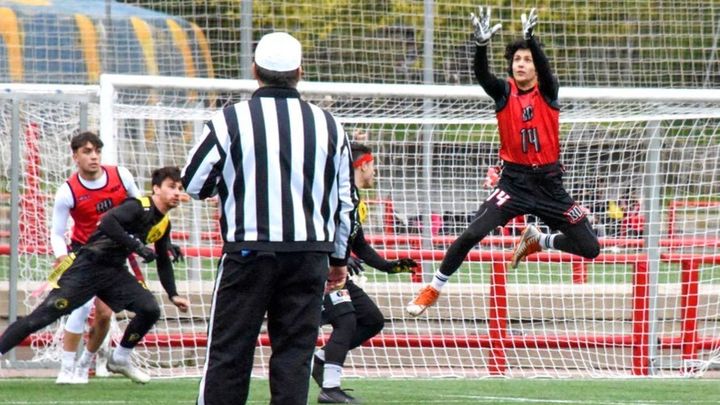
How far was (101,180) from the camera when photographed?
406 inches

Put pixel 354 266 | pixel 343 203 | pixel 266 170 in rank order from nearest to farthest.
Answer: pixel 266 170 < pixel 343 203 < pixel 354 266

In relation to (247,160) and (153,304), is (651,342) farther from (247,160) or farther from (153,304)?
(247,160)

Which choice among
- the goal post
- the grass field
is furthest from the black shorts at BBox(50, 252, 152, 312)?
the goal post

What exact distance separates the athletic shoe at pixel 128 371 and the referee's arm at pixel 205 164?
445 centimetres

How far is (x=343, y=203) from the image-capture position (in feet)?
21.2

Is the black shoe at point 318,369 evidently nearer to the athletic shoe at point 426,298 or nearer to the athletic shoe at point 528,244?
the athletic shoe at point 426,298

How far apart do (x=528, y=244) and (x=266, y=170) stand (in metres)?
4.76

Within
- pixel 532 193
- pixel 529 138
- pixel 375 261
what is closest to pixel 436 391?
pixel 375 261

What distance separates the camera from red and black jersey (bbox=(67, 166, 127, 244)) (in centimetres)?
1026

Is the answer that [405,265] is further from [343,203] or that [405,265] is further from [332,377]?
[343,203]

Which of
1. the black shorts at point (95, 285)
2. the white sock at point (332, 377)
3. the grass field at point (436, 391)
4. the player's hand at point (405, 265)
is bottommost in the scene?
the grass field at point (436, 391)

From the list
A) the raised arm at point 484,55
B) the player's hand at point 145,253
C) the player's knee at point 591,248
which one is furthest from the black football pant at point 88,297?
the player's knee at point 591,248

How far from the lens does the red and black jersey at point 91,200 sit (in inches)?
404

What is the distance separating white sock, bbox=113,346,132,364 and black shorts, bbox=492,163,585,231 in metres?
2.70
